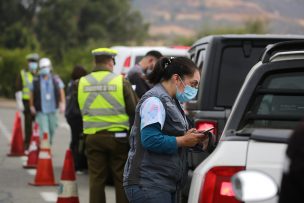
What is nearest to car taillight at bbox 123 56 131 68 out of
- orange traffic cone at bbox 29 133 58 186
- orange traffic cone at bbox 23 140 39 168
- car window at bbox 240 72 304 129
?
orange traffic cone at bbox 23 140 39 168

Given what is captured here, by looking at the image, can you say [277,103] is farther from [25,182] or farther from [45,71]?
[45,71]

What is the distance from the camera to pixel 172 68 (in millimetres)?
5902

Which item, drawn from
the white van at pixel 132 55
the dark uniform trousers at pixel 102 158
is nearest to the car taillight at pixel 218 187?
the dark uniform trousers at pixel 102 158

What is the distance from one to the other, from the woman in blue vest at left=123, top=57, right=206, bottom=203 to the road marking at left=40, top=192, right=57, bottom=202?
5361 mm

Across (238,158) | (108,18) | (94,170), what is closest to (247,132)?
(238,158)

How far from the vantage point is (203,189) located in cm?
450

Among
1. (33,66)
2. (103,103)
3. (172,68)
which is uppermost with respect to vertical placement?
(172,68)

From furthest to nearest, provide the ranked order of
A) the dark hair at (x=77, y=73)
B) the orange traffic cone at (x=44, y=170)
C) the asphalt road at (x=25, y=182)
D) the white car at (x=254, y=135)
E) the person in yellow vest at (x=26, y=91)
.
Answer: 1. the person in yellow vest at (x=26, y=91)
2. the dark hair at (x=77, y=73)
3. the orange traffic cone at (x=44, y=170)
4. the asphalt road at (x=25, y=182)
5. the white car at (x=254, y=135)

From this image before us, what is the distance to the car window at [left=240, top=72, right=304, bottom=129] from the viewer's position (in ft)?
16.1

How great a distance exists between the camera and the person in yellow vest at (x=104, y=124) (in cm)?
859

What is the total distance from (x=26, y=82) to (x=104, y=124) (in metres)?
8.33

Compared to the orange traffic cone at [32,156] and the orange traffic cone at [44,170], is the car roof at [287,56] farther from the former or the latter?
the orange traffic cone at [32,156]

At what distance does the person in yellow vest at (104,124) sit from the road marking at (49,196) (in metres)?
2.56

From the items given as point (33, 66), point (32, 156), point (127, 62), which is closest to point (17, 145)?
point (33, 66)
